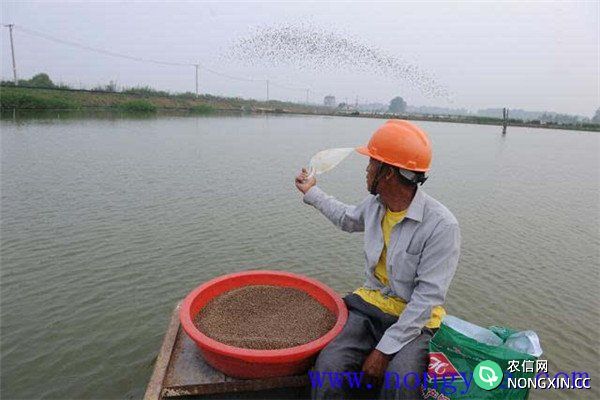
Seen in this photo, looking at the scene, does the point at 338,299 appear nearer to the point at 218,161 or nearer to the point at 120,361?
the point at 120,361

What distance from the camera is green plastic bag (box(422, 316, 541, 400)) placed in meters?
2.17

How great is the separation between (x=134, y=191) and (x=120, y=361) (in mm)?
6322

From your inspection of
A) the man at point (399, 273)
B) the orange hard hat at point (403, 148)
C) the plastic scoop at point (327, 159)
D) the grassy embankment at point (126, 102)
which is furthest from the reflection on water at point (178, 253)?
the grassy embankment at point (126, 102)

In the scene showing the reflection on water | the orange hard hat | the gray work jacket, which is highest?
the orange hard hat

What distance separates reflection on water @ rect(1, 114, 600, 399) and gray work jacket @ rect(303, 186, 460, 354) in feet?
6.97

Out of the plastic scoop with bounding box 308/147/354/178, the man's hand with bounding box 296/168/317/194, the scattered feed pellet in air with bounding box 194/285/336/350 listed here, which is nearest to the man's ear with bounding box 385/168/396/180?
the plastic scoop with bounding box 308/147/354/178

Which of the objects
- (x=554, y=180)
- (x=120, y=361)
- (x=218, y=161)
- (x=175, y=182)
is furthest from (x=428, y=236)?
(x=554, y=180)

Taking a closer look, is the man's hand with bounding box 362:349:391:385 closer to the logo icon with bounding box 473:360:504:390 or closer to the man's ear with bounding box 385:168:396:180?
the logo icon with bounding box 473:360:504:390

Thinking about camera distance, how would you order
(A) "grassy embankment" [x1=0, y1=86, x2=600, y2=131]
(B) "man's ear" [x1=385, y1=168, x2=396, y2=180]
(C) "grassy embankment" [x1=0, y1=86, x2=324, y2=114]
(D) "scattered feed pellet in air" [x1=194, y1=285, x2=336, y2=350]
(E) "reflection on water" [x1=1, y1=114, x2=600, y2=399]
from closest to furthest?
1. (B) "man's ear" [x1=385, y1=168, x2=396, y2=180]
2. (D) "scattered feed pellet in air" [x1=194, y1=285, x2=336, y2=350]
3. (E) "reflection on water" [x1=1, y1=114, x2=600, y2=399]
4. (C) "grassy embankment" [x1=0, y1=86, x2=324, y2=114]
5. (A) "grassy embankment" [x1=0, y1=86, x2=600, y2=131]

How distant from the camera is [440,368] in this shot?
2350 mm

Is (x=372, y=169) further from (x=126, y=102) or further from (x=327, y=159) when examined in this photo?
(x=126, y=102)

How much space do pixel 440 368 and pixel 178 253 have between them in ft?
15.2

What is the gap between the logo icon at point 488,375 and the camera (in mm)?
2180

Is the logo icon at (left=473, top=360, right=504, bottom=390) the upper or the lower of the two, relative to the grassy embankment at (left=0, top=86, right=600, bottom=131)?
lower
